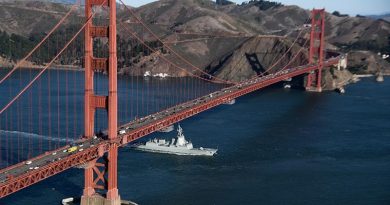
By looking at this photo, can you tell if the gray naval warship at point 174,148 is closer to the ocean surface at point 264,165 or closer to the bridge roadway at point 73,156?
the ocean surface at point 264,165

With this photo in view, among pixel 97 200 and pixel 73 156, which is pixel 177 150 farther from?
pixel 73 156

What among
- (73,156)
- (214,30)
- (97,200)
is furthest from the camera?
(214,30)


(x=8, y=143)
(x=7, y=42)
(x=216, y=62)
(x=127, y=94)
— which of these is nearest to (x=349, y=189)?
(x=8, y=143)

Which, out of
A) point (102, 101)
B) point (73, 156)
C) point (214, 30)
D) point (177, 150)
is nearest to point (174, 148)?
point (177, 150)

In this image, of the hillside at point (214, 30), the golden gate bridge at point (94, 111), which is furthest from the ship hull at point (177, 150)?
the hillside at point (214, 30)

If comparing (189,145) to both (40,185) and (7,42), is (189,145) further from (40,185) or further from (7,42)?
(7,42)

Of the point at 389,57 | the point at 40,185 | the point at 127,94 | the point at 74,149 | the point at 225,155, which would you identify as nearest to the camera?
the point at 74,149
